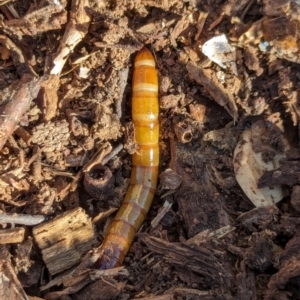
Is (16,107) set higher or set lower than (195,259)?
higher

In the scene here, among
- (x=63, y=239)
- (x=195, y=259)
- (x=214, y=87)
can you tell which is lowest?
(x=195, y=259)

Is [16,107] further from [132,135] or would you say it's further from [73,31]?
[132,135]

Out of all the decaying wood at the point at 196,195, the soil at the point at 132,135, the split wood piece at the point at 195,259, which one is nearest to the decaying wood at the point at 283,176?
the soil at the point at 132,135

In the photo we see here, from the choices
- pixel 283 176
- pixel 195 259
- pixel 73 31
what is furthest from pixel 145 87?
pixel 195 259

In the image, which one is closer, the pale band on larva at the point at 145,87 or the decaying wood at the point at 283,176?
the decaying wood at the point at 283,176

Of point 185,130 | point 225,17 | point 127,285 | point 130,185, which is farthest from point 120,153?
point 225,17

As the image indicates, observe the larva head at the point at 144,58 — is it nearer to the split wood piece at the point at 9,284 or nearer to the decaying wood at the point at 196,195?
the decaying wood at the point at 196,195

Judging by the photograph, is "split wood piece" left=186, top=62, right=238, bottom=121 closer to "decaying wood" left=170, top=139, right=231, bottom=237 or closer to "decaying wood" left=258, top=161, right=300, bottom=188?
"decaying wood" left=170, top=139, right=231, bottom=237
